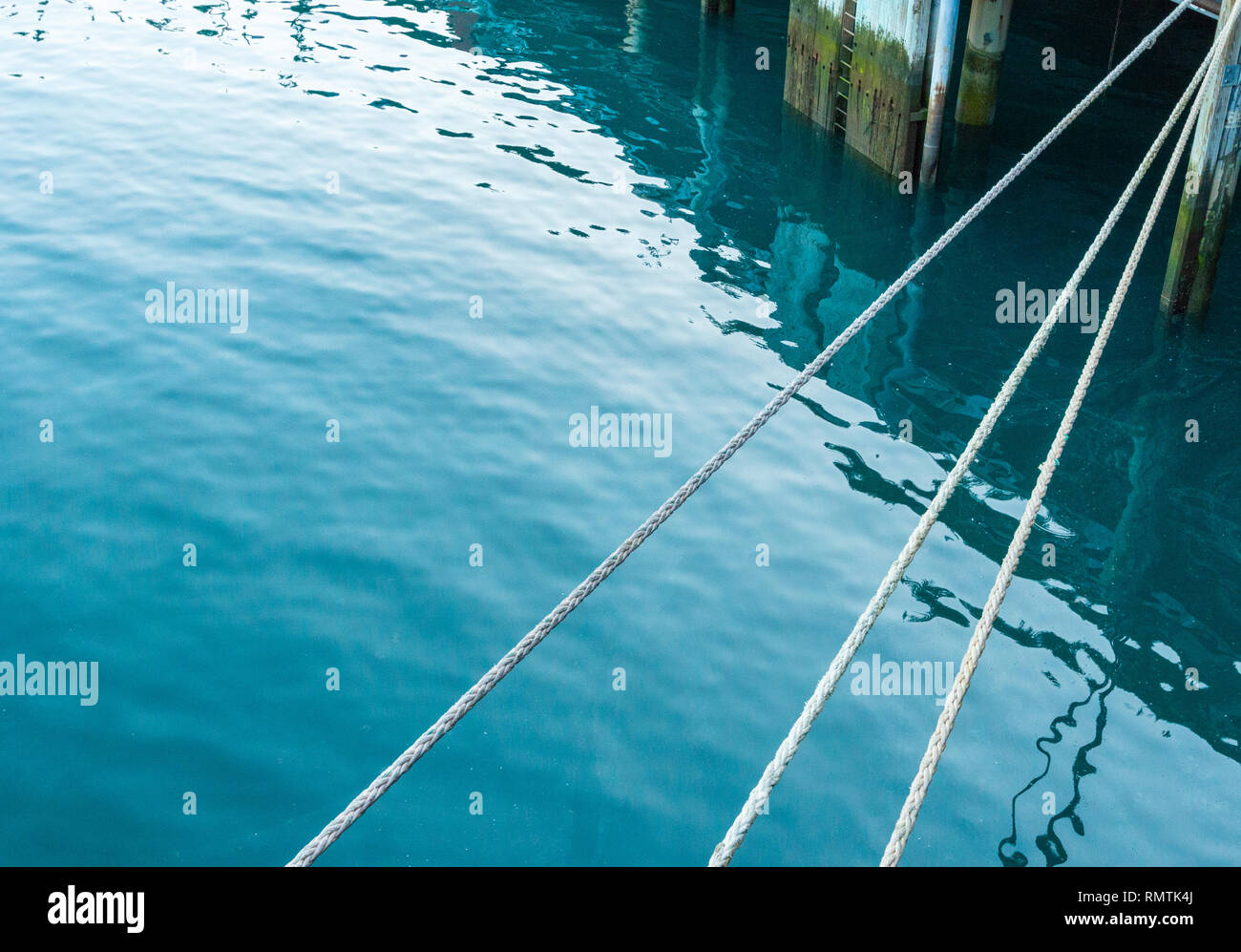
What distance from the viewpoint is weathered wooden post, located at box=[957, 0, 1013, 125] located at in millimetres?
15203

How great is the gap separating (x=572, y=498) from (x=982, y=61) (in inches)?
400

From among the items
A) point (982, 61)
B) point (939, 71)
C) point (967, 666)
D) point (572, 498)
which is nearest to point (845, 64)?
point (982, 61)

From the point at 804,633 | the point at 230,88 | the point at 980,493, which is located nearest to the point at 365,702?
the point at 804,633

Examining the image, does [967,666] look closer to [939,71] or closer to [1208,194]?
[1208,194]

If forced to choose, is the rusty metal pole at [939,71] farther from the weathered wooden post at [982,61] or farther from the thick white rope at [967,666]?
the thick white rope at [967,666]

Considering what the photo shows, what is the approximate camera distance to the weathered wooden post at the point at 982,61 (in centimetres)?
1520

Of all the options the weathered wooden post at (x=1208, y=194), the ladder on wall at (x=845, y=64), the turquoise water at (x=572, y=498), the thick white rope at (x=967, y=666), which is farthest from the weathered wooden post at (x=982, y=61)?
the thick white rope at (x=967, y=666)

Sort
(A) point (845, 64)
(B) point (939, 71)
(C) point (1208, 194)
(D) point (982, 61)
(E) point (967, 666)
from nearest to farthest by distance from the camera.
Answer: (E) point (967, 666) < (C) point (1208, 194) < (B) point (939, 71) < (A) point (845, 64) < (D) point (982, 61)

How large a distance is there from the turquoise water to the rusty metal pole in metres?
0.91

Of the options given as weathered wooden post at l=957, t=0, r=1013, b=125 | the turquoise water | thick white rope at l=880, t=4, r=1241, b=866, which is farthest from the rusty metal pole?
thick white rope at l=880, t=4, r=1241, b=866

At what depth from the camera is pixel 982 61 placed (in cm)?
1566

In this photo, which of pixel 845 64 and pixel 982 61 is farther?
pixel 982 61

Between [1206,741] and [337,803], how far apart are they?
565cm
